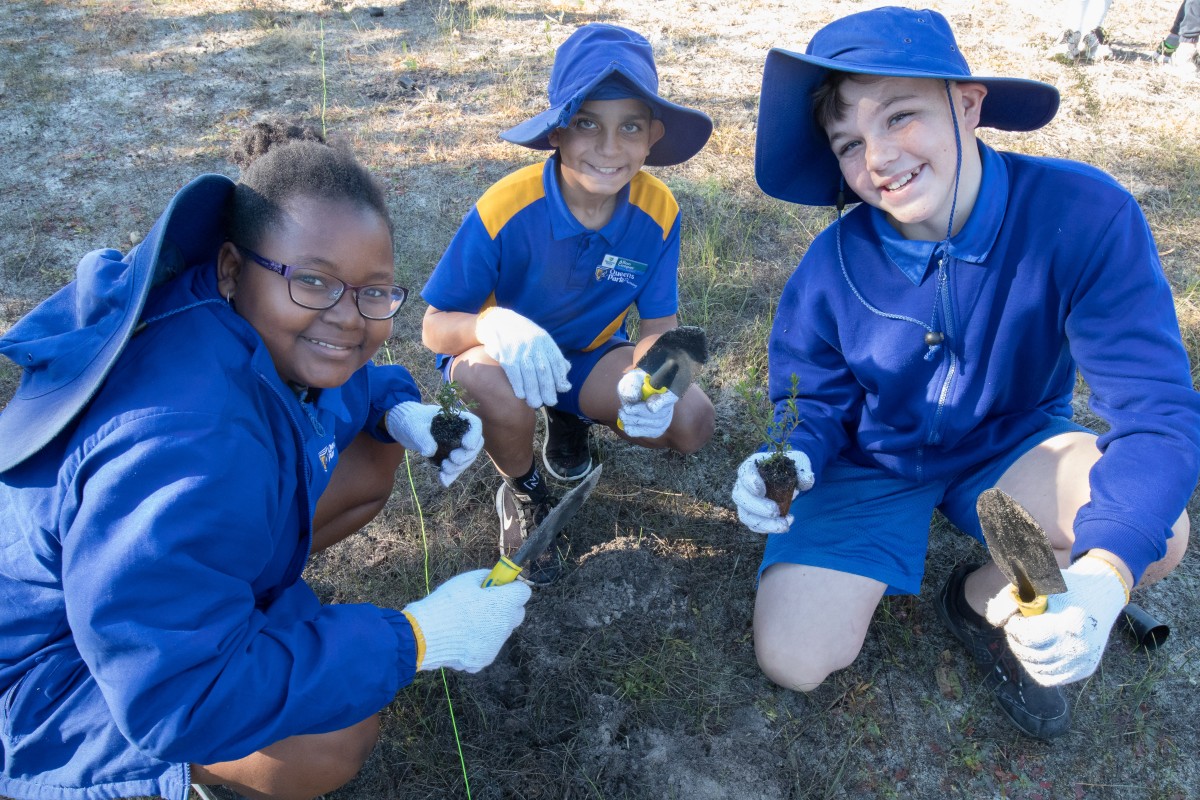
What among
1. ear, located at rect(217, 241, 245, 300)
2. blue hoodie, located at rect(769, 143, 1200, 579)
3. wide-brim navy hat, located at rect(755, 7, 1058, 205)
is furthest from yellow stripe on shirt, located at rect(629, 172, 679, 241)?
ear, located at rect(217, 241, 245, 300)

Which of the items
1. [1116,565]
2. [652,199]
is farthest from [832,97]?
[1116,565]

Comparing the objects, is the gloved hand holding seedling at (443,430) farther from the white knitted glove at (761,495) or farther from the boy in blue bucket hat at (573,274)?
the white knitted glove at (761,495)

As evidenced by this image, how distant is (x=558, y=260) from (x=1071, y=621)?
1828 millimetres

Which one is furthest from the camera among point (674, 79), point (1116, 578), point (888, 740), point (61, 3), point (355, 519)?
point (61, 3)

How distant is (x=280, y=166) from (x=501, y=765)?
1685mm

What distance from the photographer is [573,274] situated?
9.07ft

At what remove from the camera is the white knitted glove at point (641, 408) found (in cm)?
246

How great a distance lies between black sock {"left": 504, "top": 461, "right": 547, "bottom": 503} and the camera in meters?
2.85

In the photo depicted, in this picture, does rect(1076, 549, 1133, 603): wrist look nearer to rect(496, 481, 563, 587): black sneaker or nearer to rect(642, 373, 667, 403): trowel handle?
rect(642, 373, 667, 403): trowel handle

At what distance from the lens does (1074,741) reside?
2.28 m

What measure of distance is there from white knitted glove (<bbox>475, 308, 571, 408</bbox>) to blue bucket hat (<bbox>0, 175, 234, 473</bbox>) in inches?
38.9

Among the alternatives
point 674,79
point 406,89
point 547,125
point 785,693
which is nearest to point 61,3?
point 406,89

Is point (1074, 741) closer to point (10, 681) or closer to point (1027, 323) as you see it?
point (1027, 323)

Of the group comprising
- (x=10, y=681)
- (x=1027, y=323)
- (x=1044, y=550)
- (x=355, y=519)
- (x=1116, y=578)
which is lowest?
(x=355, y=519)
